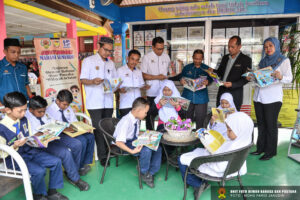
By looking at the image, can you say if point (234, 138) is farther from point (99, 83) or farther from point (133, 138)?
point (99, 83)

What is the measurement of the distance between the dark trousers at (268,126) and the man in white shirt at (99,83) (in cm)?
239

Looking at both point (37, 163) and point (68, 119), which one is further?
point (68, 119)

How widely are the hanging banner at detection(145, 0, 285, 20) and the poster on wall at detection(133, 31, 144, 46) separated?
45 centimetres

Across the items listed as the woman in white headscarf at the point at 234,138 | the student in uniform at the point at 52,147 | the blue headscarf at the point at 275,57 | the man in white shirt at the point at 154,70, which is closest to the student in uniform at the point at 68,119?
the student in uniform at the point at 52,147

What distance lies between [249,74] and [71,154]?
261cm

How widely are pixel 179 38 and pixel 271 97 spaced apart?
2.72 metres

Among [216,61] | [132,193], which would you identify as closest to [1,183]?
[132,193]

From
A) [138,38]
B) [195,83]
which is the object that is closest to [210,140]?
[195,83]

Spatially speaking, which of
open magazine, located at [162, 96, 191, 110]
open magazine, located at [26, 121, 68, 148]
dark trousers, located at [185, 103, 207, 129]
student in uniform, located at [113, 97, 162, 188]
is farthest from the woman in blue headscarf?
open magazine, located at [26, 121, 68, 148]

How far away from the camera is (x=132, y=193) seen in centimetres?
265

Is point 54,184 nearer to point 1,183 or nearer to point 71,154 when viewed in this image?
point 71,154

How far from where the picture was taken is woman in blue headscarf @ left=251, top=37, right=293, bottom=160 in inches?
128

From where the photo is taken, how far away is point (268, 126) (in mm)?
3488

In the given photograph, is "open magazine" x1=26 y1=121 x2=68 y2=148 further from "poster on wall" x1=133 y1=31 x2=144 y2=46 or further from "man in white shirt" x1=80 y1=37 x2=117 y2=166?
"poster on wall" x1=133 y1=31 x2=144 y2=46
